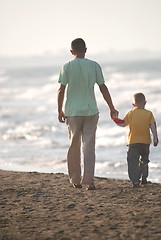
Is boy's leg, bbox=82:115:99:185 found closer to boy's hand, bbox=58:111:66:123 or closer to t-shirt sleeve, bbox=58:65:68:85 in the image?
boy's hand, bbox=58:111:66:123

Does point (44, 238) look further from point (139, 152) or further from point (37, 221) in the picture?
point (139, 152)

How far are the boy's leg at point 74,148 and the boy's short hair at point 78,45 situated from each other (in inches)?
28.3

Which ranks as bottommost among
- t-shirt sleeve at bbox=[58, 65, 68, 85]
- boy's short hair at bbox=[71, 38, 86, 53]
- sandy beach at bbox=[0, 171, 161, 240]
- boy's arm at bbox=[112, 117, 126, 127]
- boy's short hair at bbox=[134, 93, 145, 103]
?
sandy beach at bbox=[0, 171, 161, 240]

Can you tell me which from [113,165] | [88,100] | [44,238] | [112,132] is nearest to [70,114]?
[88,100]

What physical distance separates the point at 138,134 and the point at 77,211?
152cm

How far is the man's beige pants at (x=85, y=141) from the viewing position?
6672 mm

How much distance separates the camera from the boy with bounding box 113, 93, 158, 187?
22.0 feet

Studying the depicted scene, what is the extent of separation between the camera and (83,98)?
6625 millimetres

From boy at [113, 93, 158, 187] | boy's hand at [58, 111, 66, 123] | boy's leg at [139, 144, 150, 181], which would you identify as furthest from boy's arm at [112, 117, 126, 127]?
boy's hand at [58, 111, 66, 123]

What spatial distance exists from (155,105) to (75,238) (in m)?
15.9

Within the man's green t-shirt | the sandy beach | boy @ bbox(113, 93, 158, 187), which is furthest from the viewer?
boy @ bbox(113, 93, 158, 187)

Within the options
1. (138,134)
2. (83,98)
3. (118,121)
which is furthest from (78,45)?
(138,134)

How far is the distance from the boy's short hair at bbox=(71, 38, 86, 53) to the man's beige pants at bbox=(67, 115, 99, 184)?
2.32 ft

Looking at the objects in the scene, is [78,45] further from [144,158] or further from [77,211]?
[77,211]
